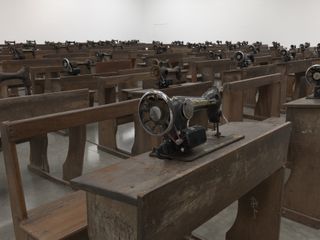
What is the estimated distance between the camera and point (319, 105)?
7.00ft

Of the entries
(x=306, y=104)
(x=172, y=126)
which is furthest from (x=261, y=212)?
(x=172, y=126)

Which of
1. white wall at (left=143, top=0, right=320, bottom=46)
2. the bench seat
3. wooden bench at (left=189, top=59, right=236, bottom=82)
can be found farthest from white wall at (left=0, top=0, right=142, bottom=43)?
the bench seat

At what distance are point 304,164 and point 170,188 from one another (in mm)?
1528

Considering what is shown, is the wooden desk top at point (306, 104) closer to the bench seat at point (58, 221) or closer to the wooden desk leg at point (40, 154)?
the bench seat at point (58, 221)

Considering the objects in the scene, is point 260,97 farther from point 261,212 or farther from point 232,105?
point 261,212

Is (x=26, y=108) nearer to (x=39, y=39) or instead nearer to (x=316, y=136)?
(x=316, y=136)

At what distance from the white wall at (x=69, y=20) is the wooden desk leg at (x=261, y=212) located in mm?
11409

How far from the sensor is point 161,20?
46.9 ft

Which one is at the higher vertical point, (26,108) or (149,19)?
(149,19)

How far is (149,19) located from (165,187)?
14.3 m

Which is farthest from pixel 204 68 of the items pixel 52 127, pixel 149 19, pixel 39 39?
pixel 149 19

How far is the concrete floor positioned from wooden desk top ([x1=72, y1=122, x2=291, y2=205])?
28.3 inches

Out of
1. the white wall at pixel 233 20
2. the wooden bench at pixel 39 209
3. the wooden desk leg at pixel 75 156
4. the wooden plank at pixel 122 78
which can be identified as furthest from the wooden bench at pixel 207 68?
the white wall at pixel 233 20

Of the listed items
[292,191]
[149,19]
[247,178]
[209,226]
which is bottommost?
[209,226]
